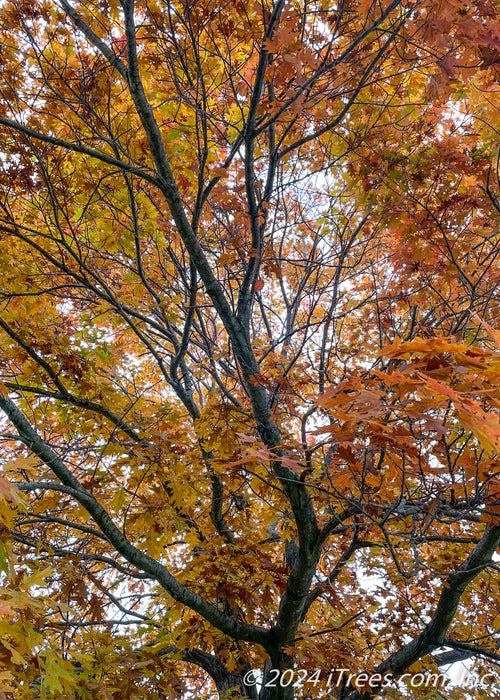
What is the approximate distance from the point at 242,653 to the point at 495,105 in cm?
458

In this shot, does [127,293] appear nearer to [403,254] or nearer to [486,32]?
[403,254]

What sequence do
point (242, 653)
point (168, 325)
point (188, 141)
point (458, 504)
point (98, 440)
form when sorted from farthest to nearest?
point (168, 325)
point (98, 440)
point (242, 653)
point (188, 141)
point (458, 504)

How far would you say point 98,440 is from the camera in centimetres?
363

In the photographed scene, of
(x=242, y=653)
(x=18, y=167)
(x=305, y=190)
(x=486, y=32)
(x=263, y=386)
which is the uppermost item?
(x=305, y=190)

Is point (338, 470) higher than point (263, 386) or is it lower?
lower

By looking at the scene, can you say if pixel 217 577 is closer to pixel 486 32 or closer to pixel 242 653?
pixel 242 653

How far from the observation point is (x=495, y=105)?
9.45ft

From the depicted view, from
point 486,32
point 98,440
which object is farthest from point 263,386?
point 486,32

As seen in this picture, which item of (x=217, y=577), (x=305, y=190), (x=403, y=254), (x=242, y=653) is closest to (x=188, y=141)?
(x=305, y=190)

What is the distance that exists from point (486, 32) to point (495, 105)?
1.08 metres

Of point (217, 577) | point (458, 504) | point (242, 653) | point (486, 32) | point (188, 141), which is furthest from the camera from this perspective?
point (242, 653)

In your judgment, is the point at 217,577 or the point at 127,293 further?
the point at 127,293

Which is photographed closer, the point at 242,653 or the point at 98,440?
the point at 242,653

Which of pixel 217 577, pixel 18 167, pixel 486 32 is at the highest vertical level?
pixel 486 32
